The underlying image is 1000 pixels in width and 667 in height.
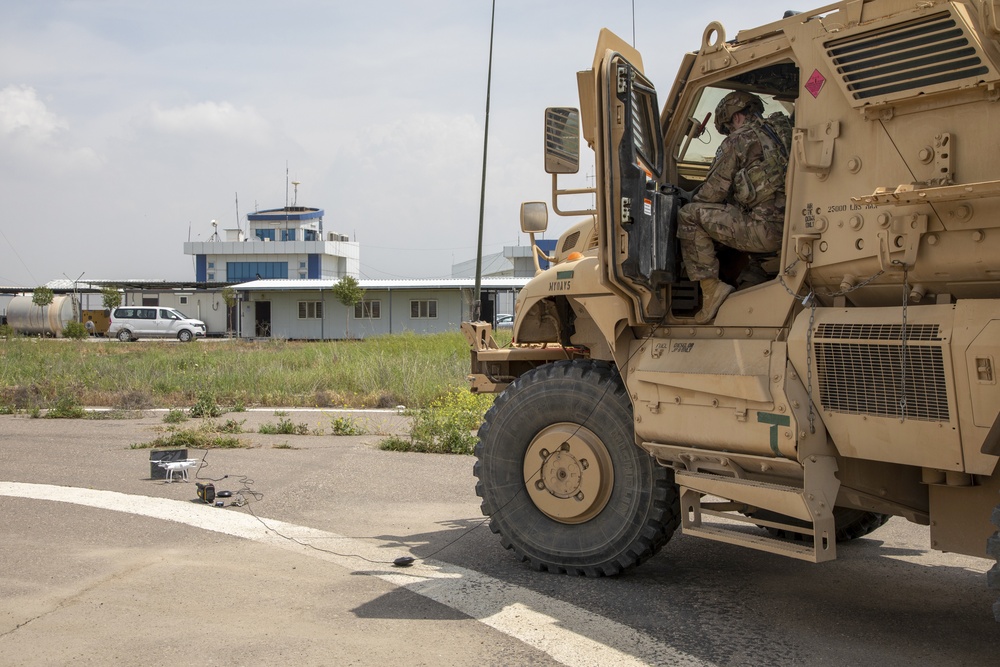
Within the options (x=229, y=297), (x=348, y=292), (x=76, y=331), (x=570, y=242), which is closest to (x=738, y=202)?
(x=570, y=242)

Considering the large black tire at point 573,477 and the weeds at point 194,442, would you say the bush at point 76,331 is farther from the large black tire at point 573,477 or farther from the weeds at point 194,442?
the large black tire at point 573,477

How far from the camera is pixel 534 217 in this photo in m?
6.30

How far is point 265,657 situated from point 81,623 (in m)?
1.14

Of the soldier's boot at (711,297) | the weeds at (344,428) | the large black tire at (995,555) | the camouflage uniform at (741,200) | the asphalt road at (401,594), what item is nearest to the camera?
the large black tire at (995,555)

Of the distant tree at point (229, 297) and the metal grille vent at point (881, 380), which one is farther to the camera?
the distant tree at point (229, 297)

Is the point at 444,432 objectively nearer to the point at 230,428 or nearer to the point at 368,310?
the point at 230,428

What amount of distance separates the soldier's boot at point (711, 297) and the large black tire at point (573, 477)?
0.69 metres

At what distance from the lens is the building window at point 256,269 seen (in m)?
80.2

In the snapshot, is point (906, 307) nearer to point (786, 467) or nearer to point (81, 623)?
point (786, 467)

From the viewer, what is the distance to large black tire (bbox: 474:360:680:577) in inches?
211

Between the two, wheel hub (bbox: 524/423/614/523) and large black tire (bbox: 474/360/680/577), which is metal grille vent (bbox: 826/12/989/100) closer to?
large black tire (bbox: 474/360/680/577)

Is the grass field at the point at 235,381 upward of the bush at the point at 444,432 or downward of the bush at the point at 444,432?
upward

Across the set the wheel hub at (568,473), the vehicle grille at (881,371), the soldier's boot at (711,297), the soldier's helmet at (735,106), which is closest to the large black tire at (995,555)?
the vehicle grille at (881,371)

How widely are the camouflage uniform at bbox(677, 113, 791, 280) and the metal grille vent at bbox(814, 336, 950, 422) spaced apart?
831 millimetres
